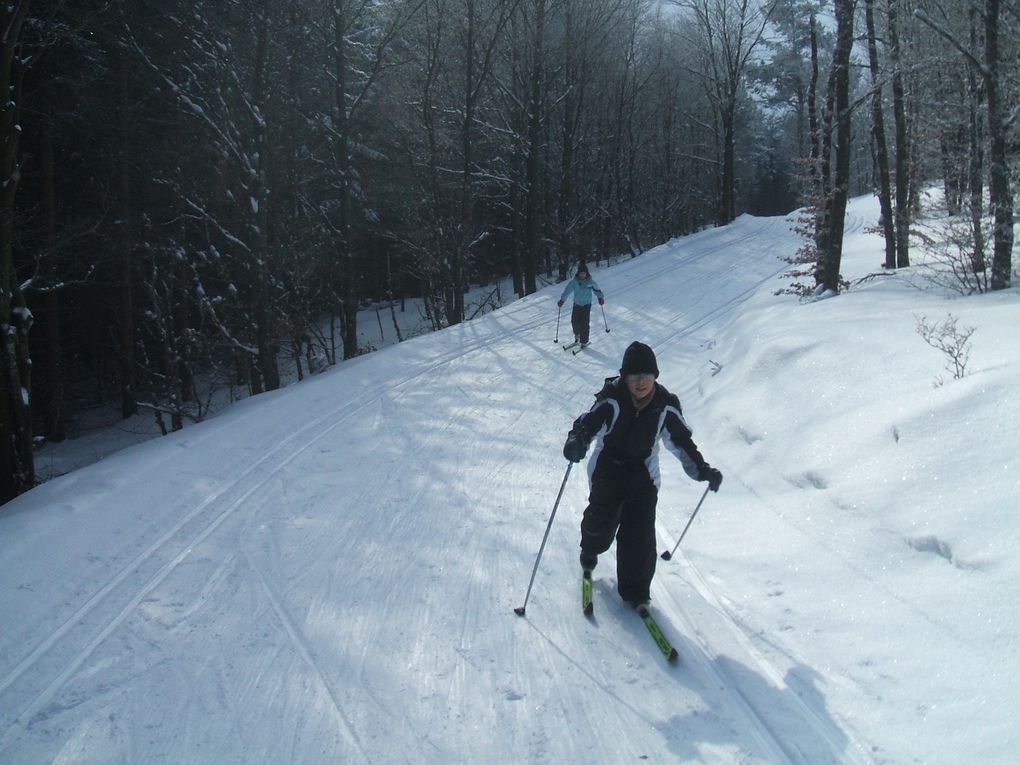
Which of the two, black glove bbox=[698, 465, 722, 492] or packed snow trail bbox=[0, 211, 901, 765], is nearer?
packed snow trail bbox=[0, 211, 901, 765]

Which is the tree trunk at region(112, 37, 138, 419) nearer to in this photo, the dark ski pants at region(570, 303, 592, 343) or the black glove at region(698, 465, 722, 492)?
the dark ski pants at region(570, 303, 592, 343)

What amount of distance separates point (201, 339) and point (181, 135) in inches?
207

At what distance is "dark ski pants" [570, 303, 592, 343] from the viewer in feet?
48.3

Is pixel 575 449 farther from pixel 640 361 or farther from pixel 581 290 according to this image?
pixel 581 290

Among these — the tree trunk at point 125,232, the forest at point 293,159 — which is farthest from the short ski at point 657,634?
the tree trunk at point 125,232

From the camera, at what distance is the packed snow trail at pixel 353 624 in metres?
3.88

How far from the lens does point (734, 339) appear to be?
12672 mm

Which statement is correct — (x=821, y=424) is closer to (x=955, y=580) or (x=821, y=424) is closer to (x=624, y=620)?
(x=955, y=580)

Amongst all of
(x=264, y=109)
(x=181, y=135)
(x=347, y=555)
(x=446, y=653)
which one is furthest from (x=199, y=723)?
(x=181, y=135)

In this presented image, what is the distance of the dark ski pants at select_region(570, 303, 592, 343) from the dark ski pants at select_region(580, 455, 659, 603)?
983 cm

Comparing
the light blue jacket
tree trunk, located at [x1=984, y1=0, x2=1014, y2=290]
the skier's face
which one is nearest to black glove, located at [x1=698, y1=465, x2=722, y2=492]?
the skier's face

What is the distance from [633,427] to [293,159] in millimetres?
18537

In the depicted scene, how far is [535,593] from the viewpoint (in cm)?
547

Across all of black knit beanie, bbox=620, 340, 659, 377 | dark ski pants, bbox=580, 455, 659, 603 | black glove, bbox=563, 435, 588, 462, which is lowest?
dark ski pants, bbox=580, 455, 659, 603
